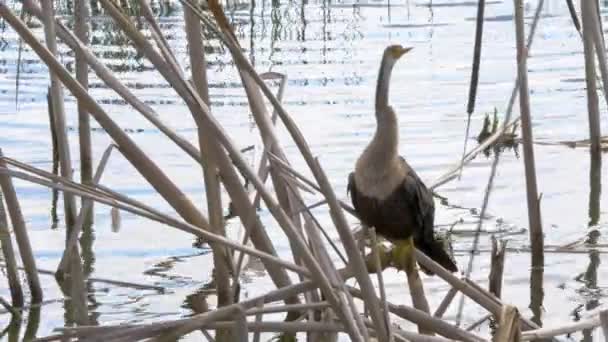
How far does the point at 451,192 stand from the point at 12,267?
102 inches

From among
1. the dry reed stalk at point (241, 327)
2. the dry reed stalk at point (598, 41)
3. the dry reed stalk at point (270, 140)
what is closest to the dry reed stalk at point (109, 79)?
the dry reed stalk at point (270, 140)

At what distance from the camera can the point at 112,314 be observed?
16.0 ft

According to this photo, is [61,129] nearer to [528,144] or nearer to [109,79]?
[109,79]

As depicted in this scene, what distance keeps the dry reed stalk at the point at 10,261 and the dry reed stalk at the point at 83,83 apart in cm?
32

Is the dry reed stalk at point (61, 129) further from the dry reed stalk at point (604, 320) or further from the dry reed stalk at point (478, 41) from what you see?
the dry reed stalk at point (604, 320)

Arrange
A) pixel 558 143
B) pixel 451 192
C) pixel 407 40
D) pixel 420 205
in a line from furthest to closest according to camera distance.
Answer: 1. pixel 407 40
2. pixel 558 143
3. pixel 451 192
4. pixel 420 205

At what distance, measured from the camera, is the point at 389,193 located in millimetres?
4062

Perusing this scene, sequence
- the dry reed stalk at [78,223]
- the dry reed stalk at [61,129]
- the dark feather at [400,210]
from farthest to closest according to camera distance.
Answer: the dry reed stalk at [61,129] < the dry reed stalk at [78,223] < the dark feather at [400,210]


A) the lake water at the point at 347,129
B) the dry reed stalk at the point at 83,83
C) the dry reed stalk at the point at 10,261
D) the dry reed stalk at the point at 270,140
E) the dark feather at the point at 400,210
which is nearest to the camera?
the dry reed stalk at the point at 270,140

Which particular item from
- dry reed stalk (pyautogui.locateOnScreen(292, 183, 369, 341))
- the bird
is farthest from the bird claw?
dry reed stalk (pyautogui.locateOnScreen(292, 183, 369, 341))

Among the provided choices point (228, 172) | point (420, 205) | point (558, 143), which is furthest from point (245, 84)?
point (558, 143)

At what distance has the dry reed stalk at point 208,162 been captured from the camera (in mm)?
3922

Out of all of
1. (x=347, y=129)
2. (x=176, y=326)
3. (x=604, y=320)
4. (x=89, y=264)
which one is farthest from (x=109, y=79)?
(x=347, y=129)

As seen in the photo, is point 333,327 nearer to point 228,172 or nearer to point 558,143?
point 228,172
